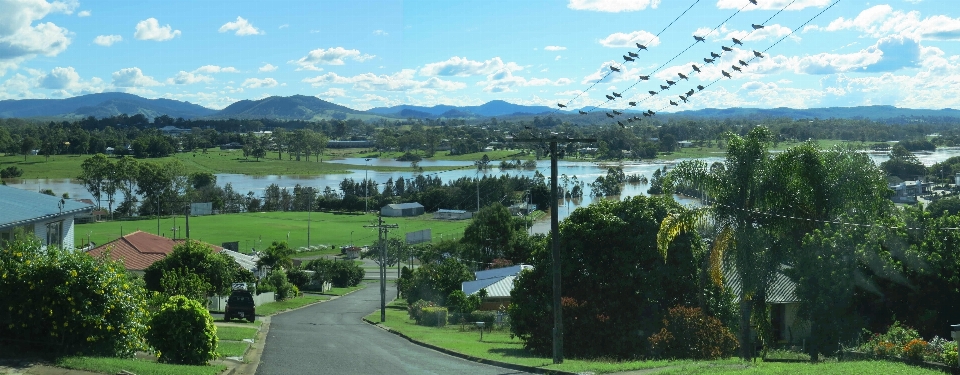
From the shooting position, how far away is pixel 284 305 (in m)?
43.7

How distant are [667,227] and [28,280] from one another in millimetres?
15200

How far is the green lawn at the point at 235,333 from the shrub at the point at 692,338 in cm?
1134

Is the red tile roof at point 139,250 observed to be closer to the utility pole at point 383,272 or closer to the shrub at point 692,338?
the utility pole at point 383,272

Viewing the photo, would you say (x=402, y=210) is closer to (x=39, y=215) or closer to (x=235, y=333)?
(x=235, y=333)

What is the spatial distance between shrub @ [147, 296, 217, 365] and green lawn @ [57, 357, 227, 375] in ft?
2.61

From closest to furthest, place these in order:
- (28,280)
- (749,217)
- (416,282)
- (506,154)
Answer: (28,280), (749,217), (416,282), (506,154)

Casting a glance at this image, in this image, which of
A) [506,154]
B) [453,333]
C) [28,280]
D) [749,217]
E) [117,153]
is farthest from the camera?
[117,153]

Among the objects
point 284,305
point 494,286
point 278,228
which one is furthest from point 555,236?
point 278,228

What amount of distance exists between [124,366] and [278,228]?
71.5 m

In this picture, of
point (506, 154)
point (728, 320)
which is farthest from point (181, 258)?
point (506, 154)

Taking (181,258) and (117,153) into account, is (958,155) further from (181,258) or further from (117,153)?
(117,153)

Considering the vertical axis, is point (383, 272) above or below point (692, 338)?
below

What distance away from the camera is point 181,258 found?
96.6 ft

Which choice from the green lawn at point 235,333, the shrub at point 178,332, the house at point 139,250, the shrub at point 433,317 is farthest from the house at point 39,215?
the shrub at point 433,317
